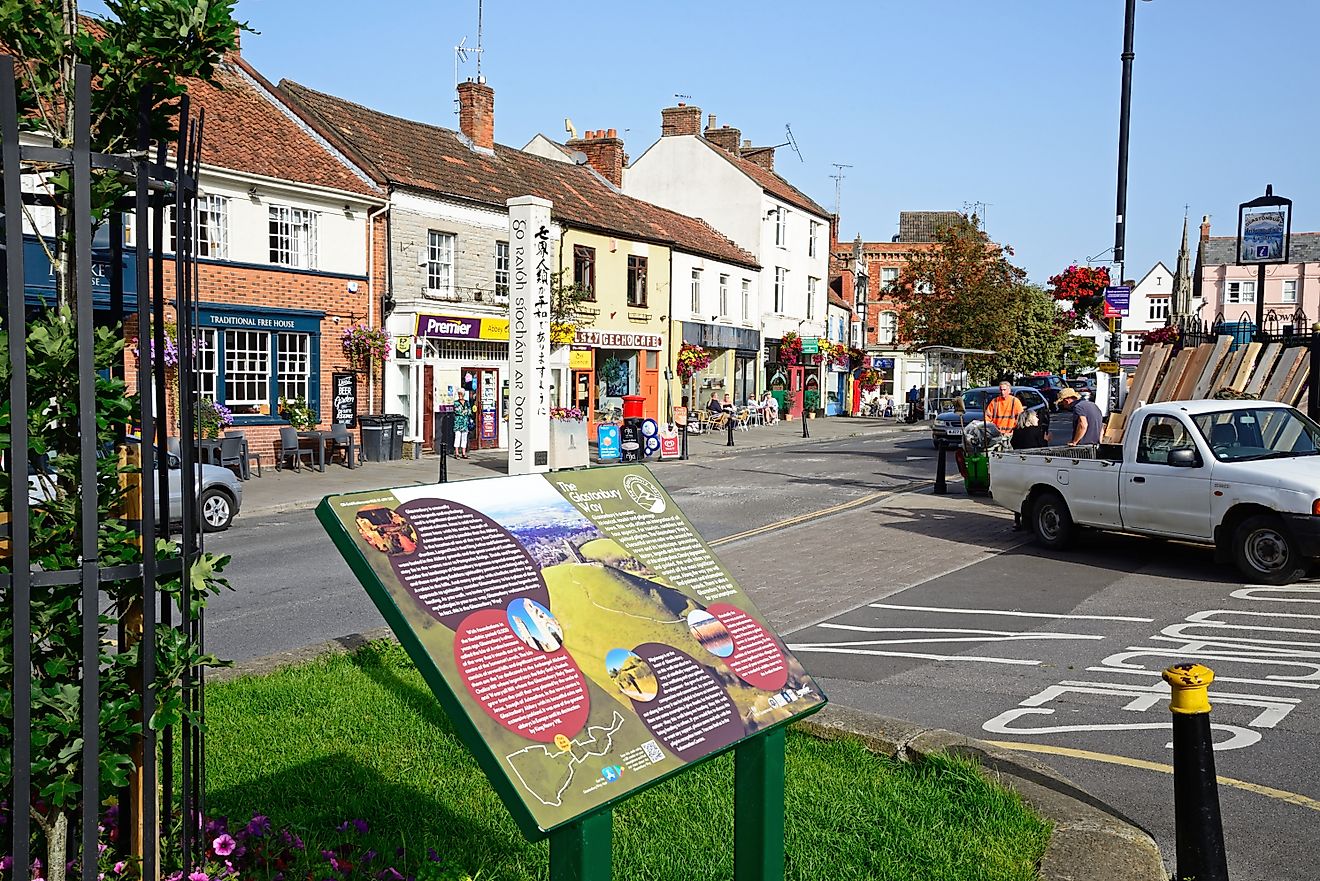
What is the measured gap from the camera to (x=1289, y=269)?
7938cm

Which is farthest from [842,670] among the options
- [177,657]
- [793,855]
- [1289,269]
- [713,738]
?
[1289,269]

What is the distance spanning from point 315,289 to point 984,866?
75.0ft

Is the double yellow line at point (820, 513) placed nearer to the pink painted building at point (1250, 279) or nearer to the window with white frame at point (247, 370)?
the window with white frame at point (247, 370)

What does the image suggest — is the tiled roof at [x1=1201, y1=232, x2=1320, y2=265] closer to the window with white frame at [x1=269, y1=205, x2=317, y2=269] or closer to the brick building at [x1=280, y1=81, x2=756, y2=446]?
the brick building at [x1=280, y1=81, x2=756, y2=446]

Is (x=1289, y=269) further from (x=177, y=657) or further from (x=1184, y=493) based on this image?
(x=177, y=657)

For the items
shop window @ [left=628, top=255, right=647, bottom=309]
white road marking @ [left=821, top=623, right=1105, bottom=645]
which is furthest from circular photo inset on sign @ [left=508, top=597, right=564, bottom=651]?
shop window @ [left=628, top=255, right=647, bottom=309]

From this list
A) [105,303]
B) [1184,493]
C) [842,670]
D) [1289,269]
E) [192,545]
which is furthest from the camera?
[1289,269]

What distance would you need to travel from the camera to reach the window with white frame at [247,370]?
2314cm

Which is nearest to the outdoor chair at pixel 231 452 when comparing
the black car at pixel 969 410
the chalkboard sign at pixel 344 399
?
the chalkboard sign at pixel 344 399

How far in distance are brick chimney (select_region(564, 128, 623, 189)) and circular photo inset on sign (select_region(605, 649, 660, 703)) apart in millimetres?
40787

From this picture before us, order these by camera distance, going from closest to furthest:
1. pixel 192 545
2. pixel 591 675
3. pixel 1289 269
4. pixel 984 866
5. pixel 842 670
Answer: pixel 591 675 → pixel 192 545 → pixel 984 866 → pixel 842 670 → pixel 1289 269

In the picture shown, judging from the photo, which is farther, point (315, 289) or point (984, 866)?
point (315, 289)

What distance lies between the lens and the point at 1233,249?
84.9m

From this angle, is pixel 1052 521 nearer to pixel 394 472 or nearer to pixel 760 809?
pixel 760 809
